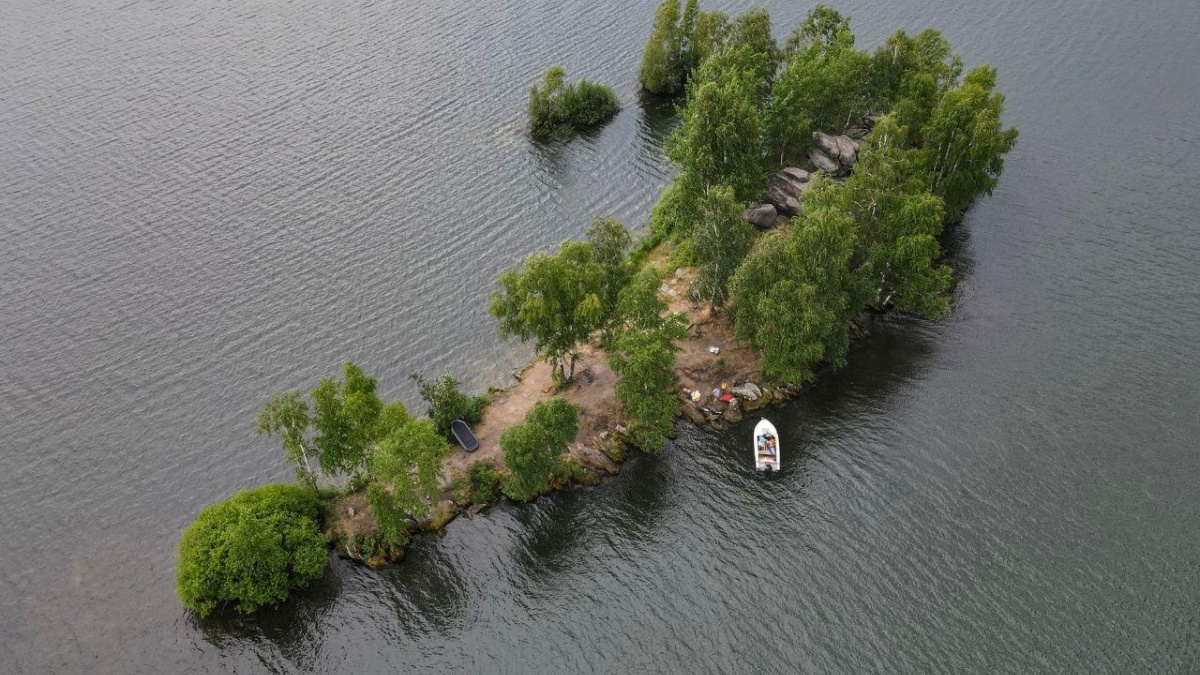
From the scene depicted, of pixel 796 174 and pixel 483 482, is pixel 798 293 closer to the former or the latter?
pixel 796 174

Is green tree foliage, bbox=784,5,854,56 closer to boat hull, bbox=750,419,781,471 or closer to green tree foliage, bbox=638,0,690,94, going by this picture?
green tree foliage, bbox=638,0,690,94

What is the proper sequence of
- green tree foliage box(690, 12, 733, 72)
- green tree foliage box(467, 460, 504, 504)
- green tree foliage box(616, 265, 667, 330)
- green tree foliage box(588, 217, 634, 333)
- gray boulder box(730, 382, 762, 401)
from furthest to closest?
green tree foliage box(690, 12, 733, 72) < gray boulder box(730, 382, 762, 401) < green tree foliage box(588, 217, 634, 333) < green tree foliage box(616, 265, 667, 330) < green tree foliage box(467, 460, 504, 504)

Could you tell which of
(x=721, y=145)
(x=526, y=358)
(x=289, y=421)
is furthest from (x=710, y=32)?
(x=289, y=421)

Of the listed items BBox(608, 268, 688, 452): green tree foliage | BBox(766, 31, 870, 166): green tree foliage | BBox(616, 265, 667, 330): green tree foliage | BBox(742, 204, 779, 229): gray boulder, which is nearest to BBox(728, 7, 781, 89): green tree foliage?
BBox(766, 31, 870, 166): green tree foliage

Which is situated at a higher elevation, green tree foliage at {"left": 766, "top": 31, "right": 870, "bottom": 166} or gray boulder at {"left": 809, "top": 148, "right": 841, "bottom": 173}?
green tree foliage at {"left": 766, "top": 31, "right": 870, "bottom": 166}

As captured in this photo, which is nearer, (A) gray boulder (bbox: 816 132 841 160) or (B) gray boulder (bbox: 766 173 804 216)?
(B) gray boulder (bbox: 766 173 804 216)

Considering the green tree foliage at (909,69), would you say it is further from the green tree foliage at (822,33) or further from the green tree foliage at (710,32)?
the green tree foliage at (710,32)
